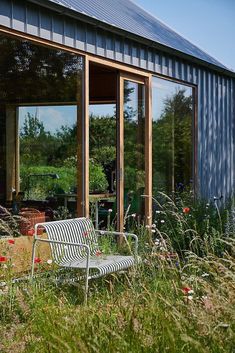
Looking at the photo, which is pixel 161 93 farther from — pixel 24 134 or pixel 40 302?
pixel 40 302

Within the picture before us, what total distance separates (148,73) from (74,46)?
1.89 metres

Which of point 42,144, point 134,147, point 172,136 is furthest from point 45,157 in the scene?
point 172,136

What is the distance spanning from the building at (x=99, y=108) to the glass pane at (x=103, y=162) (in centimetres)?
1

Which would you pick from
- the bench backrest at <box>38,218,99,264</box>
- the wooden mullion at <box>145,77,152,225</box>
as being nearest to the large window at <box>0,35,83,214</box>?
the bench backrest at <box>38,218,99,264</box>

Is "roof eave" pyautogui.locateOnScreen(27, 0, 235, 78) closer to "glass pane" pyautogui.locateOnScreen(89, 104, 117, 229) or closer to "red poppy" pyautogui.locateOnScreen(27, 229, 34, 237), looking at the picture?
"glass pane" pyautogui.locateOnScreen(89, 104, 117, 229)

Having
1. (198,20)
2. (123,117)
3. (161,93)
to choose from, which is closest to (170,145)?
(161,93)

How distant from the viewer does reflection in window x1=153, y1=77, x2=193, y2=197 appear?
8688 millimetres

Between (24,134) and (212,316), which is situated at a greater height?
(24,134)

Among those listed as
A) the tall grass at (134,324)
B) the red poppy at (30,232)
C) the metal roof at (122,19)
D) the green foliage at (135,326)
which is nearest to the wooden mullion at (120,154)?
the metal roof at (122,19)

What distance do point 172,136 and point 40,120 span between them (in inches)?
72.2

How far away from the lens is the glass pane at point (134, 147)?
313 inches

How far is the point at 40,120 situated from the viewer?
899 cm

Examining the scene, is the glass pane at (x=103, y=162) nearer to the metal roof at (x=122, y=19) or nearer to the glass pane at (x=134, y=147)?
the glass pane at (x=134, y=147)

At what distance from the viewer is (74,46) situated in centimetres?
663
